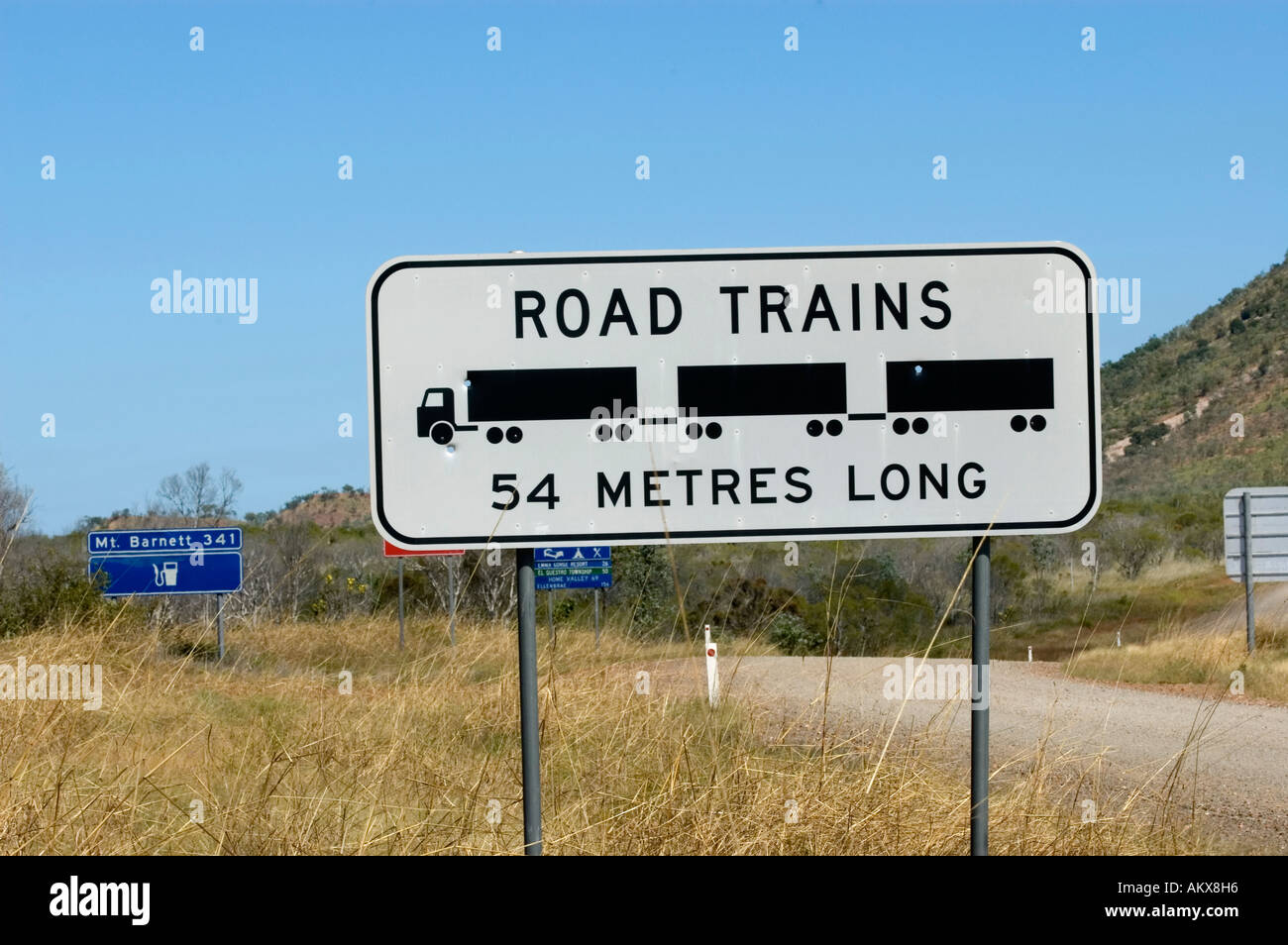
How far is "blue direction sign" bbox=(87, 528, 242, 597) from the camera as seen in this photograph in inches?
671

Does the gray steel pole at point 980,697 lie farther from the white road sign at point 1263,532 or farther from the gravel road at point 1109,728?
the white road sign at point 1263,532

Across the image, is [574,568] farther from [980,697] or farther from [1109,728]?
[980,697]

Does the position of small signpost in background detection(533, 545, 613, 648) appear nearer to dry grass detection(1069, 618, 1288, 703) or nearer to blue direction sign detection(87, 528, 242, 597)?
blue direction sign detection(87, 528, 242, 597)

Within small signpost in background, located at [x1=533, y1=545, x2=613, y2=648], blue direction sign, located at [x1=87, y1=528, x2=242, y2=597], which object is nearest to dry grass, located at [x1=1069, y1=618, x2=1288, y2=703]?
small signpost in background, located at [x1=533, y1=545, x2=613, y2=648]

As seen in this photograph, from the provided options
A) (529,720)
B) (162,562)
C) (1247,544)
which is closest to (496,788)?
(529,720)

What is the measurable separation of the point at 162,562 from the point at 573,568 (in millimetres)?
6416

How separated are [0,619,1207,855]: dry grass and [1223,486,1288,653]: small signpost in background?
48.4 ft

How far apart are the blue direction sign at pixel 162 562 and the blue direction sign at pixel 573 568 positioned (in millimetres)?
4668

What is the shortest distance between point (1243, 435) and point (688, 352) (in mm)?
76170

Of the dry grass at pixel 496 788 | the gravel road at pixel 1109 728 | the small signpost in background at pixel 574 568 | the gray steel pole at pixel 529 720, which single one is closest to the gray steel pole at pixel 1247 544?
the gravel road at pixel 1109 728

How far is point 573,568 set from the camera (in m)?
19.6

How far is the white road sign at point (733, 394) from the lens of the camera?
326 centimetres

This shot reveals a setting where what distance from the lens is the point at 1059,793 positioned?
283 inches
